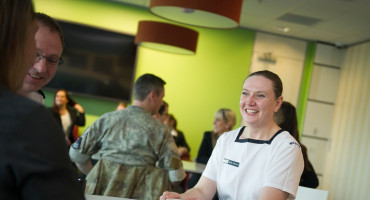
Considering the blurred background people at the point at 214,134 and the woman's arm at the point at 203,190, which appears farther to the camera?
the blurred background people at the point at 214,134

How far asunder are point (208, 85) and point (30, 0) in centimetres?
763

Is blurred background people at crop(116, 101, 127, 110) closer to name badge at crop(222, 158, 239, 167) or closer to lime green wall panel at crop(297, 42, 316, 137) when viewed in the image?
lime green wall panel at crop(297, 42, 316, 137)

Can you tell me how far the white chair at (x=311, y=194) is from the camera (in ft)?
8.88

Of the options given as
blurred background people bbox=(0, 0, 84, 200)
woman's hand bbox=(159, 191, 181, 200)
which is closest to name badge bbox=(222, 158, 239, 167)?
woman's hand bbox=(159, 191, 181, 200)

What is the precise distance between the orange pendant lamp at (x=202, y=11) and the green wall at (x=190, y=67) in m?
4.07

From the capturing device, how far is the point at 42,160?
2.19 ft

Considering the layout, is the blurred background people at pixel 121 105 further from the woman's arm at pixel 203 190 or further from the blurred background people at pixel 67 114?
the woman's arm at pixel 203 190

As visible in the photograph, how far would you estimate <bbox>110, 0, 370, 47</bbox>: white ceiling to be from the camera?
20.7 feet

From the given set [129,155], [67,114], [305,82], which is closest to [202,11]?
[129,155]

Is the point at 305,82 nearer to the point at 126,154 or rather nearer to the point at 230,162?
the point at 126,154

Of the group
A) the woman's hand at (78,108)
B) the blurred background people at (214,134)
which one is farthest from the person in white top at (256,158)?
the woman's hand at (78,108)

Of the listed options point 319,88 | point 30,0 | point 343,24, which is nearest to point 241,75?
point 319,88

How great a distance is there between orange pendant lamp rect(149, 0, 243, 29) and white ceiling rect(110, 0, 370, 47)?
9.68ft

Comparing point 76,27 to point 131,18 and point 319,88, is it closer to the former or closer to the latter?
point 131,18
